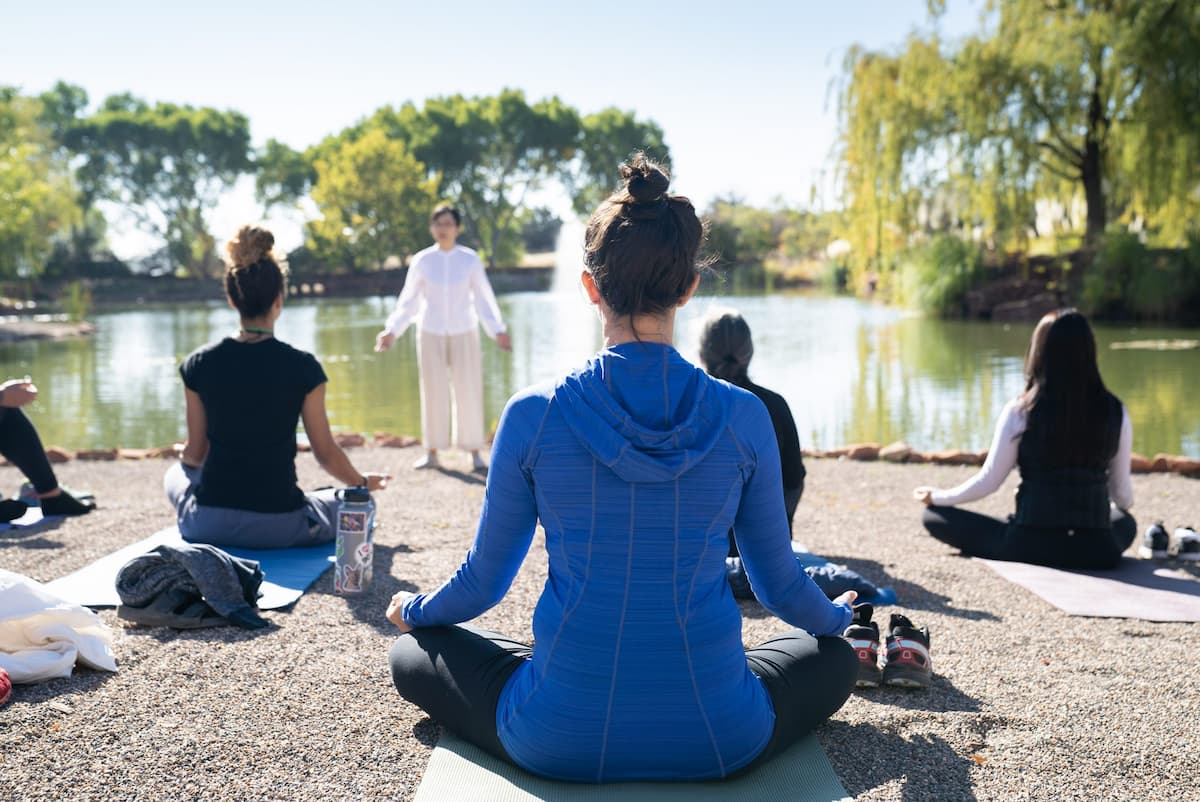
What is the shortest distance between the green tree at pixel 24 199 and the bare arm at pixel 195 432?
30.8 metres

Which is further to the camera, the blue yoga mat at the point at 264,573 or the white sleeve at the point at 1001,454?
the white sleeve at the point at 1001,454

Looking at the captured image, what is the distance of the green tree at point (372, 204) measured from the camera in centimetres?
4966

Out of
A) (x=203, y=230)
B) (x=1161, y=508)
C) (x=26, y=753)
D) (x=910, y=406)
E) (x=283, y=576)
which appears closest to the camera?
(x=26, y=753)

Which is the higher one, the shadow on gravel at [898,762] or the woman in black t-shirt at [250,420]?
the woman in black t-shirt at [250,420]

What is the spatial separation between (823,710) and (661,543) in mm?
838

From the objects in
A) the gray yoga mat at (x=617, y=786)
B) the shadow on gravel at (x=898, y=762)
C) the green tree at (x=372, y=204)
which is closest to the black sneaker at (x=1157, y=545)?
the shadow on gravel at (x=898, y=762)

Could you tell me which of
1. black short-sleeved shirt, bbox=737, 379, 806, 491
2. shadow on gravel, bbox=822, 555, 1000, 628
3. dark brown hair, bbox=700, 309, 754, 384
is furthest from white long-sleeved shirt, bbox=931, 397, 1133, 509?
dark brown hair, bbox=700, 309, 754, 384

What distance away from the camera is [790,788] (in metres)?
2.55

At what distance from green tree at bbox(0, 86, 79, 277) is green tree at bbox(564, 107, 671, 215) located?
27.3 metres

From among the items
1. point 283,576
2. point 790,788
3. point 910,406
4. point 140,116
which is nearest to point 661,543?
point 790,788

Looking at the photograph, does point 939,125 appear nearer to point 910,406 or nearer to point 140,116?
point 910,406

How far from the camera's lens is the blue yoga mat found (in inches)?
167

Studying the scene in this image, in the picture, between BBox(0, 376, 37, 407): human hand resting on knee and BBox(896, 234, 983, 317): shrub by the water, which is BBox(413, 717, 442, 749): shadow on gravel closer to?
BBox(0, 376, 37, 407): human hand resting on knee

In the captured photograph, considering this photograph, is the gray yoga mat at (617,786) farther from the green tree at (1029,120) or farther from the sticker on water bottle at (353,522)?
the green tree at (1029,120)
